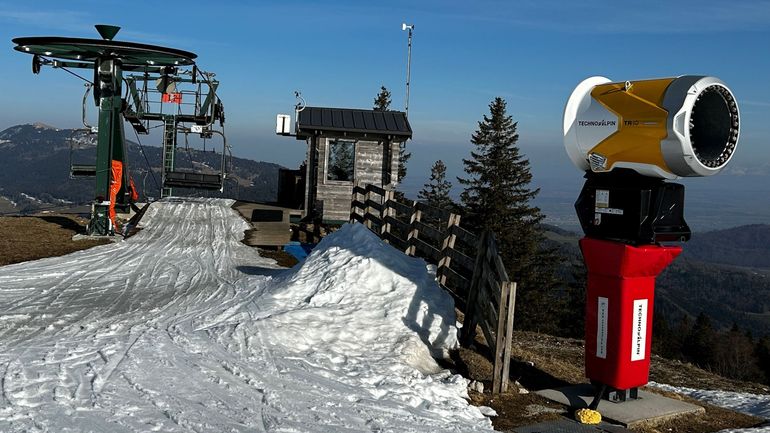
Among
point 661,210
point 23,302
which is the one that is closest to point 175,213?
point 23,302

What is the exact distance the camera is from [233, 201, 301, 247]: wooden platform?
1658cm

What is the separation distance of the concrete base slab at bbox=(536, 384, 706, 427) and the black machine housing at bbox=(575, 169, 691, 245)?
1.56 m

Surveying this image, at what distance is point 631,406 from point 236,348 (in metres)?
3.90

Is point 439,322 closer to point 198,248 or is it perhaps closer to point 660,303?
point 198,248

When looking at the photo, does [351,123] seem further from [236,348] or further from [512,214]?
[512,214]

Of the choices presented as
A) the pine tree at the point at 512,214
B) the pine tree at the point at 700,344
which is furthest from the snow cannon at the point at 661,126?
the pine tree at the point at 700,344

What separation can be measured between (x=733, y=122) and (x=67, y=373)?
6299mm

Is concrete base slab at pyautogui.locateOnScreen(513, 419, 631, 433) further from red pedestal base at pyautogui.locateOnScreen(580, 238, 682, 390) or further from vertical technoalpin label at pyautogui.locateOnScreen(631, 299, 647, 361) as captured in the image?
vertical technoalpin label at pyautogui.locateOnScreen(631, 299, 647, 361)

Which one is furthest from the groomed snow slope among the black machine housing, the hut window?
the hut window

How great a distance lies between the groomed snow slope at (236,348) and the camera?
228 inches

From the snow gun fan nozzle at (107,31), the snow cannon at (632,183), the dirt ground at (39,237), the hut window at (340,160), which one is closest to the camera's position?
the snow cannon at (632,183)

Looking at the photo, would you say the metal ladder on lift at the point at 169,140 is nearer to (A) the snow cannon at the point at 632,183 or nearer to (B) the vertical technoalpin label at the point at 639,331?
(A) the snow cannon at the point at 632,183

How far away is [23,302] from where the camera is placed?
9.52 metres

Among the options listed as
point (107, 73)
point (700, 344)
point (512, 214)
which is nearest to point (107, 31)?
point (107, 73)
